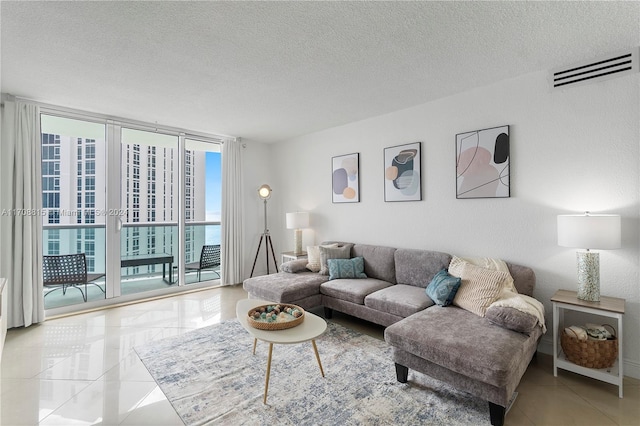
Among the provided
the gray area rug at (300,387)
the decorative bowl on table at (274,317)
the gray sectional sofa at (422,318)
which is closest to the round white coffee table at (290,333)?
the decorative bowl on table at (274,317)

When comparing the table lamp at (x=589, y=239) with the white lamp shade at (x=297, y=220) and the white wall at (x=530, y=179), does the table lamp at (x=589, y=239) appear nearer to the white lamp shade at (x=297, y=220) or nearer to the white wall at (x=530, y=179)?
the white wall at (x=530, y=179)

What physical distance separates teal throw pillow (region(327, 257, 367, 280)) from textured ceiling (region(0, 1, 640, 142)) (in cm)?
201

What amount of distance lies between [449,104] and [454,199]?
1.08 metres

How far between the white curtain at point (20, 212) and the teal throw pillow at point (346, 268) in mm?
3476

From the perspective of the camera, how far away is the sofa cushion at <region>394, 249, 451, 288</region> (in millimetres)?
3168

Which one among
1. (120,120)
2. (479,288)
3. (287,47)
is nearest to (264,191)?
(120,120)

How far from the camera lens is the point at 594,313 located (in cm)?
224

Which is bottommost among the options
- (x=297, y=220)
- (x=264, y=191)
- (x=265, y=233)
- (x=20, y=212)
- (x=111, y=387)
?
(x=111, y=387)

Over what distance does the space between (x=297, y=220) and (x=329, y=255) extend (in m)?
1.04

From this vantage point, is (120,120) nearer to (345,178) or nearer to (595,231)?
(345,178)

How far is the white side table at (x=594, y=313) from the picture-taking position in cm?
205

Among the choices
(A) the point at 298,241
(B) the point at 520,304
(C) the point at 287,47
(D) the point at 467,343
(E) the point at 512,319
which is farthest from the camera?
(A) the point at 298,241

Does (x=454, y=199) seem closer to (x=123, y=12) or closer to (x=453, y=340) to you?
(x=453, y=340)

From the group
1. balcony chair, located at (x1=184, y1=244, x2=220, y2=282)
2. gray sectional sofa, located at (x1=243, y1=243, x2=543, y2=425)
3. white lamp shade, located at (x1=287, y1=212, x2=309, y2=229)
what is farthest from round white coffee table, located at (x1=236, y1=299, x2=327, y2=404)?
balcony chair, located at (x1=184, y1=244, x2=220, y2=282)
